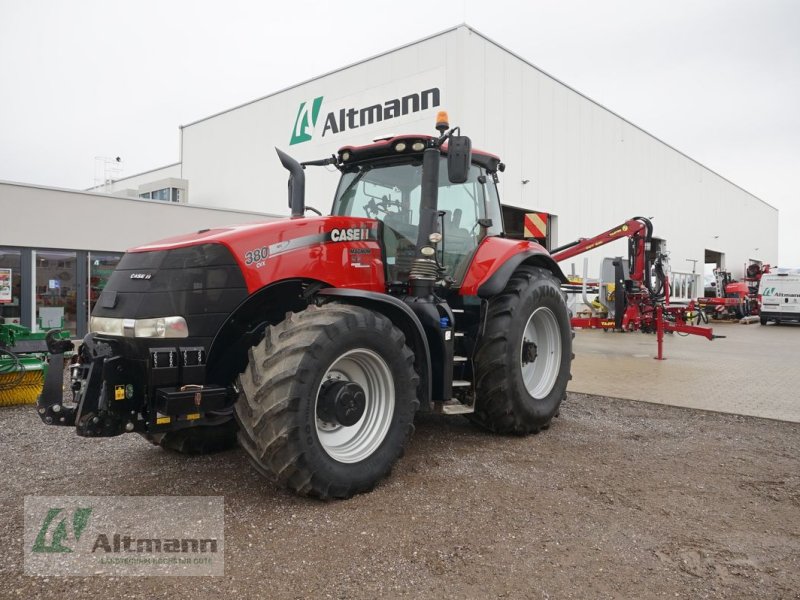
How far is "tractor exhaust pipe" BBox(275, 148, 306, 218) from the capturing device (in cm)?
439

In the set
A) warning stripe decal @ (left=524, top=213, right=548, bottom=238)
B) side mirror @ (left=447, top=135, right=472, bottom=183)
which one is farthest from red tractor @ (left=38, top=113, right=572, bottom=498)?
warning stripe decal @ (left=524, top=213, right=548, bottom=238)

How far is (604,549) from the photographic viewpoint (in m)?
2.97

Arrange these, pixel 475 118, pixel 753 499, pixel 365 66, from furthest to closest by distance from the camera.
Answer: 1. pixel 365 66
2. pixel 475 118
3. pixel 753 499

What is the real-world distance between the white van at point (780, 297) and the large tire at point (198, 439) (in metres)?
24.5

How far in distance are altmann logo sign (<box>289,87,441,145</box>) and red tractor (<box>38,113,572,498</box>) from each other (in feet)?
37.1

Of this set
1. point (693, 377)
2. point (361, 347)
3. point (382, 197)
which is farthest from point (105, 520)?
point (693, 377)

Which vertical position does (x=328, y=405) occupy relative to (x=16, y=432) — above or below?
above

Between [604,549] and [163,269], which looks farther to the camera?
[163,269]

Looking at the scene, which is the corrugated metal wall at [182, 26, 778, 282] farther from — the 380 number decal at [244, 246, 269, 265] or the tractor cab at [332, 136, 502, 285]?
the 380 number decal at [244, 246, 269, 265]

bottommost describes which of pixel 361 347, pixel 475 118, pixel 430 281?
pixel 361 347

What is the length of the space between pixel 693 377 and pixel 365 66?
488 inches

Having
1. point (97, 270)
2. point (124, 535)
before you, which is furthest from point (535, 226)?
point (97, 270)

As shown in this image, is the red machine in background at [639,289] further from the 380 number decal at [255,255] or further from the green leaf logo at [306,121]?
the green leaf logo at [306,121]

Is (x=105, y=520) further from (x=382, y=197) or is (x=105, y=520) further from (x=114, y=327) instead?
(x=382, y=197)
